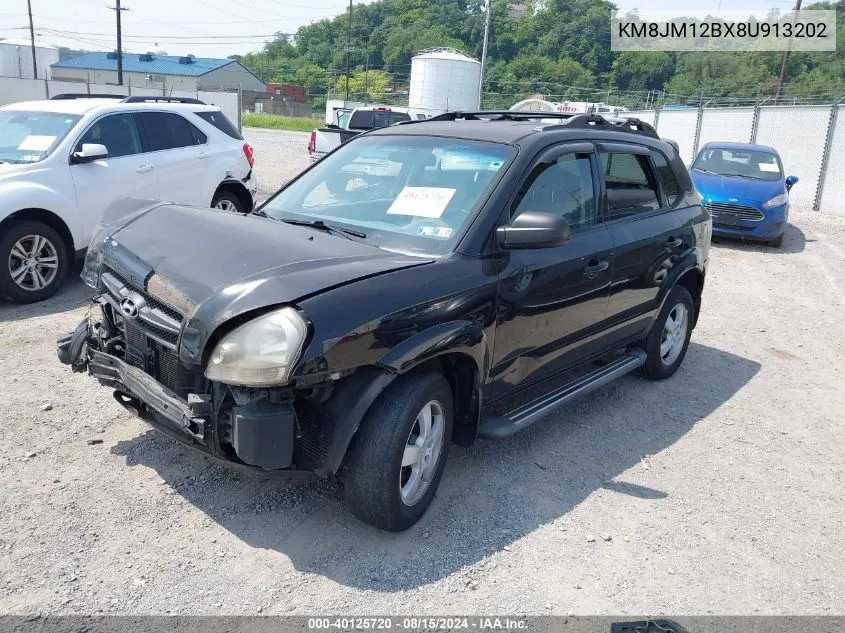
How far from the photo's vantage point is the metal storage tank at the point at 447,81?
46.8 metres

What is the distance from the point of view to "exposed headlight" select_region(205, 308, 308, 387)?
9.02 feet

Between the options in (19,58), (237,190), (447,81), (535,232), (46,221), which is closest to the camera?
(535,232)

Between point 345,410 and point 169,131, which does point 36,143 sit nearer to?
point 169,131

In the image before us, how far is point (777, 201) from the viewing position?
11.9 meters

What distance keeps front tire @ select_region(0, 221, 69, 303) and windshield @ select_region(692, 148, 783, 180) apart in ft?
36.1

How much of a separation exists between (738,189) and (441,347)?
1061cm

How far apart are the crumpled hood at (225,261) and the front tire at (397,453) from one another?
1.86ft

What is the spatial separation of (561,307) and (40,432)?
3.09 metres

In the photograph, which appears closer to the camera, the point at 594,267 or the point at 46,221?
the point at 594,267

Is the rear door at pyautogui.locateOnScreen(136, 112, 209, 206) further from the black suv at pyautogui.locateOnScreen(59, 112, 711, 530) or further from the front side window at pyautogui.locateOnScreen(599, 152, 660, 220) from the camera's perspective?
the front side window at pyautogui.locateOnScreen(599, 152, 660, 220)

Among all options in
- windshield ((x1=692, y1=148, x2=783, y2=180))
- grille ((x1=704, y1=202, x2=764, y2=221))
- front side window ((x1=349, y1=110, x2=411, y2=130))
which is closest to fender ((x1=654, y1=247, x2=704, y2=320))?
grille ((x1=704, y1=202, x2=764, y2=221))

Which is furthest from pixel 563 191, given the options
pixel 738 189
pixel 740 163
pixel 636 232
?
pixel 740 163

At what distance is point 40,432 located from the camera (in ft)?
13.5

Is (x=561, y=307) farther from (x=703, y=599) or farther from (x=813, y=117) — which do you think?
(x=813, y=117)
